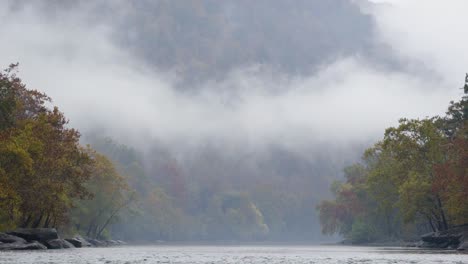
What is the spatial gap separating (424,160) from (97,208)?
6827cm

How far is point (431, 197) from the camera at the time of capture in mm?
104625

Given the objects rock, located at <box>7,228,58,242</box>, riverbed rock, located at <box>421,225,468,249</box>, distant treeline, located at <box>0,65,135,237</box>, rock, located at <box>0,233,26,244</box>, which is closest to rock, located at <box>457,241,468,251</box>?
riverbed rock, located at <box>421,225,468,249</box>

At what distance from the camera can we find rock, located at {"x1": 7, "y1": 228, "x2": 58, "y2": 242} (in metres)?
78.0

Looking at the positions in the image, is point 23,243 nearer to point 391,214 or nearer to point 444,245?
point 444,245

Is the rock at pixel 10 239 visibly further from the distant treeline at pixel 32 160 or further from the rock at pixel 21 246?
the distant treeline at pixel 32 160

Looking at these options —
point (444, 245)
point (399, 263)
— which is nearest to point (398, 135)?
point (444, 245)

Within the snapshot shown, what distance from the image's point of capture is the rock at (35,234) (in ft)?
256

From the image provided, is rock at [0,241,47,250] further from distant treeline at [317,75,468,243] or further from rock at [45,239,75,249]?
distant treeline at [317,75,468,243]

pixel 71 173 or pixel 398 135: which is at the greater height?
pixel 398 135

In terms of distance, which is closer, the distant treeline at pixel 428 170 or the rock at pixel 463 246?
the rock at pixel 463 246

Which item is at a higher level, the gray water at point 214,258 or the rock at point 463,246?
the rock at point 463,246

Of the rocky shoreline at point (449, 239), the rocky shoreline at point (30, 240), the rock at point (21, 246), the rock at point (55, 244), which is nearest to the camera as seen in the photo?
the rock at point (21, 246)

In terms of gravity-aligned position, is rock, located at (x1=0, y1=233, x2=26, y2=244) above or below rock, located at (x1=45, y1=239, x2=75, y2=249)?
below

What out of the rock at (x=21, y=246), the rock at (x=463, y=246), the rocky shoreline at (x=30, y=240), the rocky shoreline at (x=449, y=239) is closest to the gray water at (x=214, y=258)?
the rock at (x=21, y=246)
